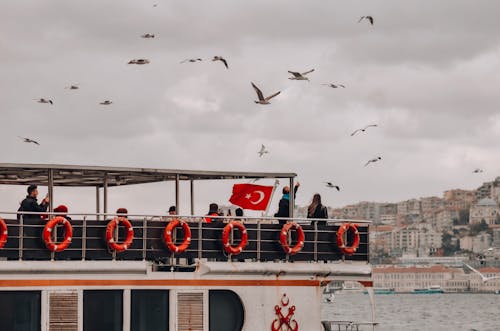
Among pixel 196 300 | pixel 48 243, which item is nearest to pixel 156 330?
pixel 196 300

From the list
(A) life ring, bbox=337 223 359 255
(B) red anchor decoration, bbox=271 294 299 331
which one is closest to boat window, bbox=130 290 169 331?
(B) red anchor decoration, bbox=271 294 299 331

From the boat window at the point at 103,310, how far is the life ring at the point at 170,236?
4.01 ft

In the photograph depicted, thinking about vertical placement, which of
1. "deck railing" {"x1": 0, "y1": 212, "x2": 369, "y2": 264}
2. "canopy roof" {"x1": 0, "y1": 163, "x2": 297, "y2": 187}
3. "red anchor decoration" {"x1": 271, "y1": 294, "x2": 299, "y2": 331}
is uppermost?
"canopy roof" {"x1": 0, "y1": 163, "x2": 297, "y2": 187}

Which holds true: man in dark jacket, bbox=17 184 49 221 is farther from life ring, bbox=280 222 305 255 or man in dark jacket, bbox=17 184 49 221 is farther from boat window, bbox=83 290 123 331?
life ring, bbox=280 222 305 255

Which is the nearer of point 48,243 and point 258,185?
point 48,243

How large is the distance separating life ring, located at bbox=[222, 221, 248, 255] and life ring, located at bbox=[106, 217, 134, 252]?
71.8 inches

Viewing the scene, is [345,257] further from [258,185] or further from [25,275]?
[25,275]

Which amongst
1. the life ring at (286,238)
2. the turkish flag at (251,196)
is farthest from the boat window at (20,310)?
the turkish flag at (251,196)

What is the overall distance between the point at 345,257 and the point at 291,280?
148 centimetres

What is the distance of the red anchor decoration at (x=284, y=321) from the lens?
2762 cm

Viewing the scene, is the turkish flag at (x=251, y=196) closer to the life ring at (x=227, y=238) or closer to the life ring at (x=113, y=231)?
the life ring at (x=227, y=238)

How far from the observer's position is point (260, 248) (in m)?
27.7

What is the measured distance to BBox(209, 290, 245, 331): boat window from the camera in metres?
27.2

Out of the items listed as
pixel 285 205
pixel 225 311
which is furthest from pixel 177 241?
pixel 285 205
